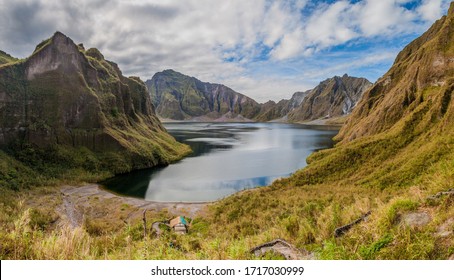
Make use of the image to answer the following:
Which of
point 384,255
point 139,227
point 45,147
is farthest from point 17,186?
point 384,255

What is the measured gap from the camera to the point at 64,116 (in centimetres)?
6738

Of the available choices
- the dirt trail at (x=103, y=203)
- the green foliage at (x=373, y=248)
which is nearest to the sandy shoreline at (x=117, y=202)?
the dirt trail at (x=103, y=203)

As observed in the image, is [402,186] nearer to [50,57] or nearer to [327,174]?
[327,174]

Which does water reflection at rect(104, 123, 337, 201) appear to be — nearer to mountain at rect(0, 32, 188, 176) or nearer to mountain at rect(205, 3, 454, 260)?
mountain at rect(0, 32, 188, 176)

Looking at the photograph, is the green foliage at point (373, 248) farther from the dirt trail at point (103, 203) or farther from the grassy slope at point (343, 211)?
the dirt trail at point (103, 203)

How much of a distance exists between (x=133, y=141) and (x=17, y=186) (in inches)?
1390

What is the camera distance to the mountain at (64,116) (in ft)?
194

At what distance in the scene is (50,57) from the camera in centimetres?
7138

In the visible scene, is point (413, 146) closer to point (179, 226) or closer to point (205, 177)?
point (179, 226)

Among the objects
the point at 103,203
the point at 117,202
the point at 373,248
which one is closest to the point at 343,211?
the point at 373,248

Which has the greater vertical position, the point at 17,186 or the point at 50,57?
the point at 50,57

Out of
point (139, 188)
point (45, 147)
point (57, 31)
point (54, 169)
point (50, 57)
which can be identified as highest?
point (57, 31)


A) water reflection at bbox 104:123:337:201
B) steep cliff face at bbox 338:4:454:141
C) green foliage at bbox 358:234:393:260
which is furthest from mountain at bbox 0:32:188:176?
green foliage at bbox 358:234:393:260

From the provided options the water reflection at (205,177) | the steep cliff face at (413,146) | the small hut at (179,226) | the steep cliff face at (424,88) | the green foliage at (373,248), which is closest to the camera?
the green foliage at (373,248)
